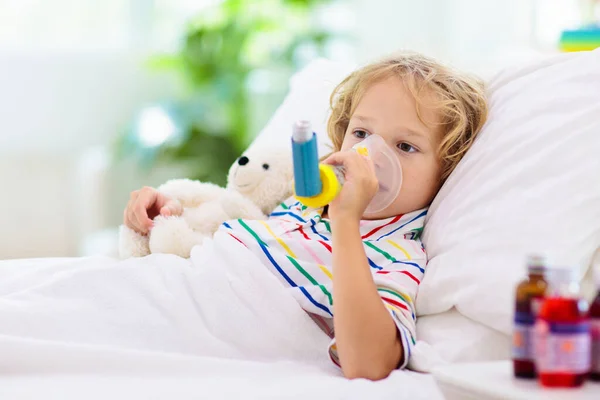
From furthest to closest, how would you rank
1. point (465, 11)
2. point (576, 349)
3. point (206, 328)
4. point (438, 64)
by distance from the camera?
point (465, 11) < point (438, 64) < point (206, 328) < point (576, 349)

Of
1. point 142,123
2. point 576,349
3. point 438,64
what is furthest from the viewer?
point 142,123

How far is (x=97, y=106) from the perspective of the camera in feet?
13.2

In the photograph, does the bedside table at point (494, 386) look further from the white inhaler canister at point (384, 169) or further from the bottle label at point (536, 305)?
the white inhaler canister at point (384, 169)

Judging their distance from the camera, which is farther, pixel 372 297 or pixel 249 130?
pixel 249 130

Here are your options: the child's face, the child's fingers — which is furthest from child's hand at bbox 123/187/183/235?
the child's face

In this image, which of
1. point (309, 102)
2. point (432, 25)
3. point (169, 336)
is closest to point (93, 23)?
point (432, 25)

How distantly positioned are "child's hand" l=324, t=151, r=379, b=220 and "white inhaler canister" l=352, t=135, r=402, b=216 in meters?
0.16

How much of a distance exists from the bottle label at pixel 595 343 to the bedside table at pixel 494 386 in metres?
0.02

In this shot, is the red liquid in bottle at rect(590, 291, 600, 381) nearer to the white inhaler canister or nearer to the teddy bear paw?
the white inhaler canister

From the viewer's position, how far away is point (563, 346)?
0.76 m

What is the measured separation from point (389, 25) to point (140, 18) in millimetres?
1272

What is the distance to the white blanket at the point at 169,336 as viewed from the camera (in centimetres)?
104

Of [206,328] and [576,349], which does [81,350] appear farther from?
[576,349]

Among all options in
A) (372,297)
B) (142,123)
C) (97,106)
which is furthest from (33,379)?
(97,106)
